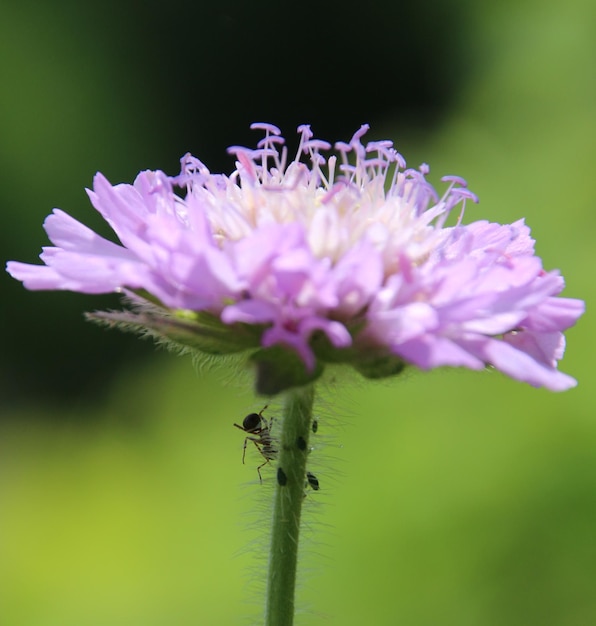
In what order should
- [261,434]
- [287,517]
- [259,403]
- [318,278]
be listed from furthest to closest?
1. [261,434]
2. [259,403]
3. [287,517]
4. [318,278]

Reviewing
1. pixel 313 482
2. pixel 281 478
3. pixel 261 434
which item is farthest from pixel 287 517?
pixel 261 434

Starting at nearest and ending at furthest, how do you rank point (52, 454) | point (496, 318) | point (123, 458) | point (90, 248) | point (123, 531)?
point (496, 318)
point (90, 248)
point (123, 531)
point (123, 458)
point (52, 454)

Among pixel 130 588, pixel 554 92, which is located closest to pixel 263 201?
pixel 130 588

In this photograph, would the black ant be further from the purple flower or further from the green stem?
the purple flower

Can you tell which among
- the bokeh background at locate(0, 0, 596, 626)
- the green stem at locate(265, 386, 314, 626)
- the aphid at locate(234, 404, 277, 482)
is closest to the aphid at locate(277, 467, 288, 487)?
the green stem at locate(265, 386, 314, 626)

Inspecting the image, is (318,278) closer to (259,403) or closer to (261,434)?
(259,403)

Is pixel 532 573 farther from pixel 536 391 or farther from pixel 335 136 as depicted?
pixel 335 136
